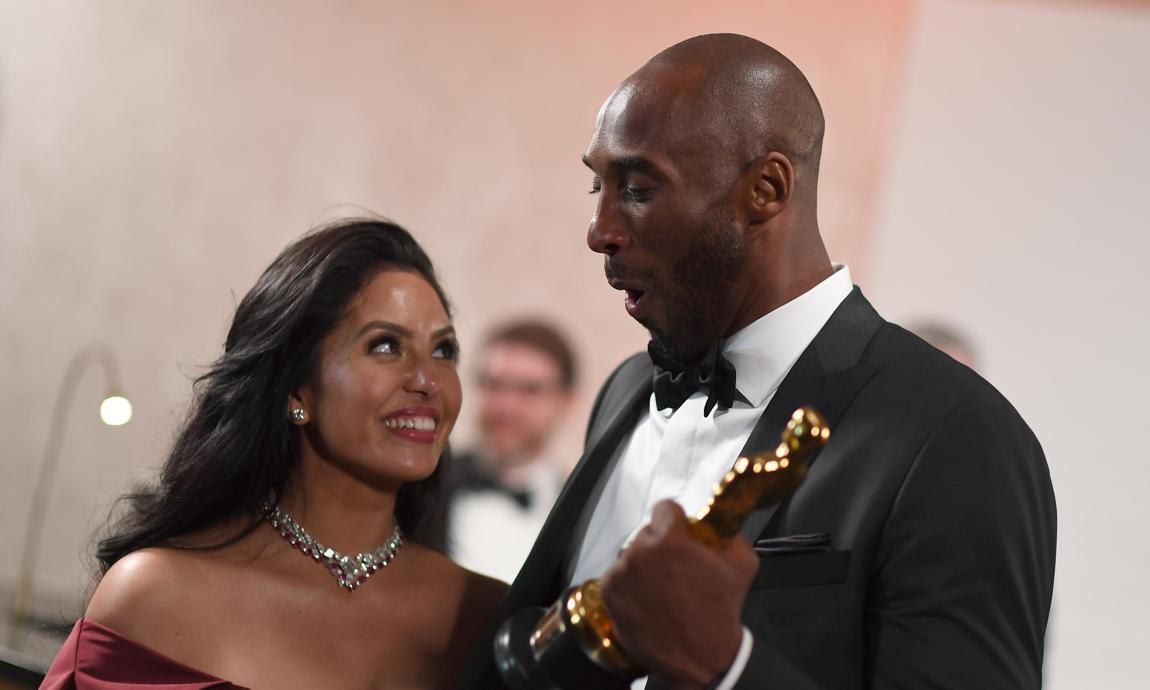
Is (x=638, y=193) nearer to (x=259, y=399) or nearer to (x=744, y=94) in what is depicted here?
(x=744, y=94)

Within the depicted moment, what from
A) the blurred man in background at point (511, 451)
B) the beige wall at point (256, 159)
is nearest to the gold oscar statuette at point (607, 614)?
the blurred man in background at point (511, 451)

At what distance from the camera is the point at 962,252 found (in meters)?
6.96

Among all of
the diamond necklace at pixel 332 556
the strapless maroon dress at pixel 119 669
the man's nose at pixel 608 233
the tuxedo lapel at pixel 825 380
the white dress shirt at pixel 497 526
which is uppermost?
the man's nose at pixel 608 233

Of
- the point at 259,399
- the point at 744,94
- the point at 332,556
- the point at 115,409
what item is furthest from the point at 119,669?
the point at 115,409

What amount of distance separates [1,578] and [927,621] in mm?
6992

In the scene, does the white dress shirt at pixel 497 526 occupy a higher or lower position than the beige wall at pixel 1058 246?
lower

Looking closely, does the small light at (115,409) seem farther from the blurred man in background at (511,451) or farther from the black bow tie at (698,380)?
the black bow tie at (698,380)

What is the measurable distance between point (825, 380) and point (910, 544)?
1.17 ft

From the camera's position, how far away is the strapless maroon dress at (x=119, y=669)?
238 cm

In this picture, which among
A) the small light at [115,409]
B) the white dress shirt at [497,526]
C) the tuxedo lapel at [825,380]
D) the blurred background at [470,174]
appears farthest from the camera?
the blurred background at [470,174]

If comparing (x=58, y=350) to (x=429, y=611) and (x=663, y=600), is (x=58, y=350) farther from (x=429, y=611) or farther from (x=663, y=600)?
(x=663, y=600)

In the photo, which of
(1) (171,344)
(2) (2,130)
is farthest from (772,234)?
(2) (2,130)

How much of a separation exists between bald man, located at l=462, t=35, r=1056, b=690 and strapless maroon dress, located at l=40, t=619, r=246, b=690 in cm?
50

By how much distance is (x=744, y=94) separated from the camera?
2.23 m
